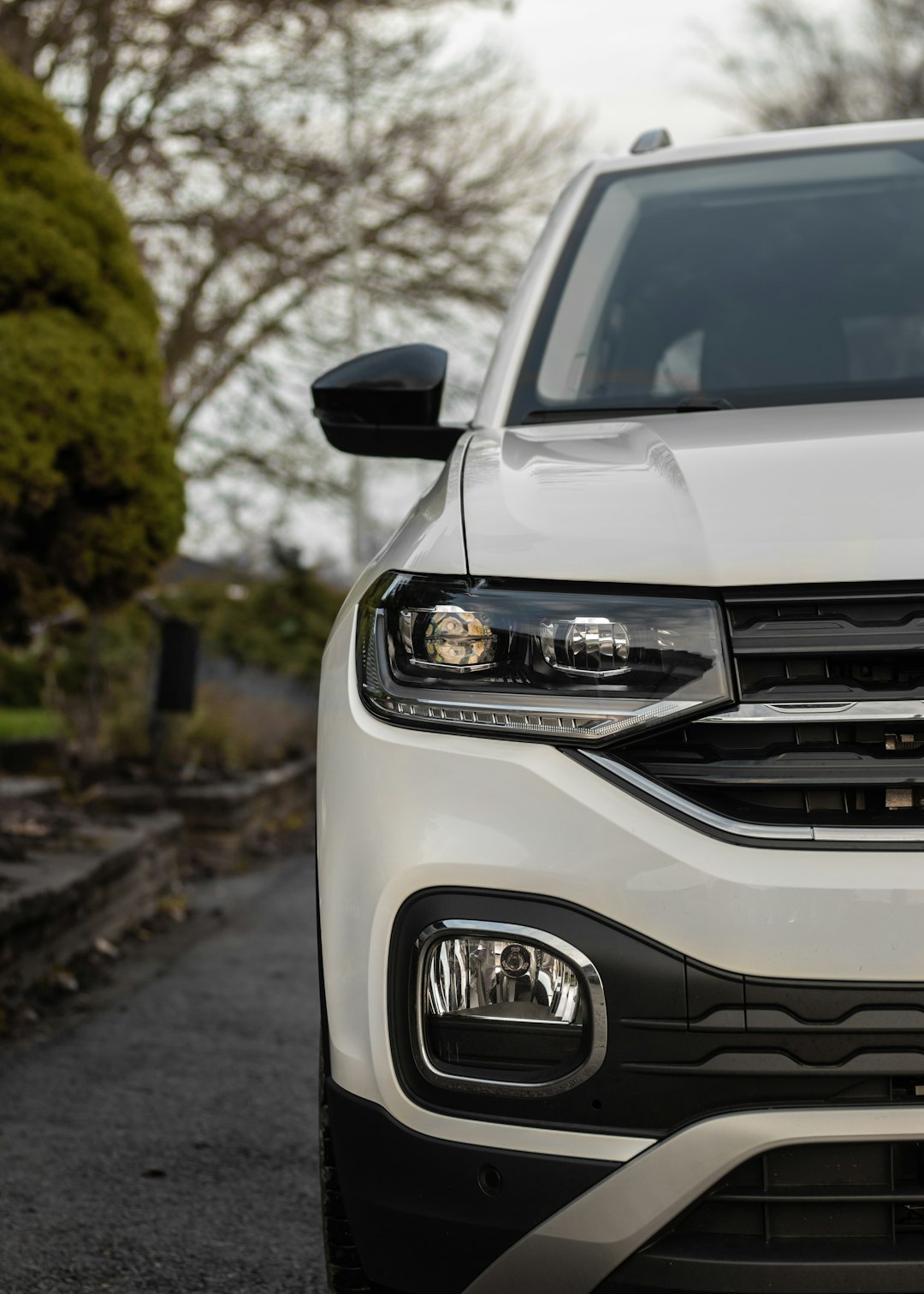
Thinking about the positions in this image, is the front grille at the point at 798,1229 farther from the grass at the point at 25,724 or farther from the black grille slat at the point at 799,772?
the grass at the point at 25,724

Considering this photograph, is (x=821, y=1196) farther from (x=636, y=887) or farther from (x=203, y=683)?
(x=203, y=683)

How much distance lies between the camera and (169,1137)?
3.45 meters

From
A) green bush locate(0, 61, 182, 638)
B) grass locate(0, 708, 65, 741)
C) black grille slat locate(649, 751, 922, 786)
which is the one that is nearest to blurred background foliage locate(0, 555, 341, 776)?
grass locate(0, 708, 65, 741)

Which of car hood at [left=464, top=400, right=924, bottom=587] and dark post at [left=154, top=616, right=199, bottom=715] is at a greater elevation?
car hood at [left=464, top=400, right=924, bottom=587]

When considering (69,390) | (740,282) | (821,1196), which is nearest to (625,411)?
(740,282)

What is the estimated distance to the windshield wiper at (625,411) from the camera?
252 centimetres

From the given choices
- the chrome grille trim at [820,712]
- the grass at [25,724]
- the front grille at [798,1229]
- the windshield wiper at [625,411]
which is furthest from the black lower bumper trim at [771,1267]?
the grass at [25,724]

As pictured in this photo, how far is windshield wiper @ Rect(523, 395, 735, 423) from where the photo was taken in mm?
2518

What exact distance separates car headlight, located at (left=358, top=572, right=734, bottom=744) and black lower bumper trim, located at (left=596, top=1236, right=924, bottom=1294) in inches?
22.2

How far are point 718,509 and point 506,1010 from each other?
2.15ft

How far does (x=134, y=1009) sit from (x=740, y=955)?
139 inches

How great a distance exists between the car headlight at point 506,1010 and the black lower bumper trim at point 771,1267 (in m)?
0.21

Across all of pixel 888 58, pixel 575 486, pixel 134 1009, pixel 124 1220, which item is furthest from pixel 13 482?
pixel 888 58

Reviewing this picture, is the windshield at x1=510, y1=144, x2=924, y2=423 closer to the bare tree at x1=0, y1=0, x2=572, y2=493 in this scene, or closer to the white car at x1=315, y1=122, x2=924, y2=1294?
the white car at x1=315, y1=122, x2=924, y2=1294
